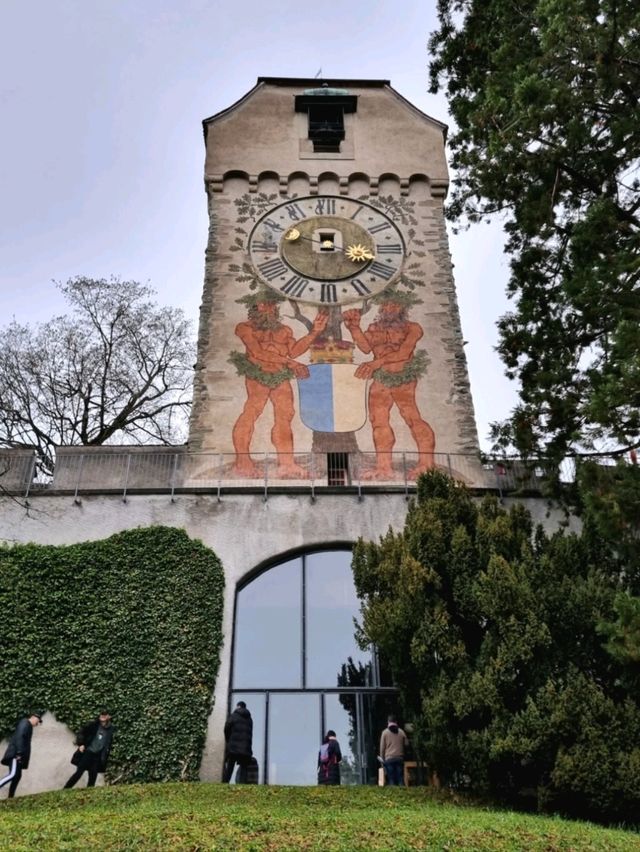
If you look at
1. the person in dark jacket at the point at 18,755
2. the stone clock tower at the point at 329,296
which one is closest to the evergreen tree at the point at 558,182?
the stone clock tower at the point at 329,296

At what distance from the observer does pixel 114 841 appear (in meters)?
7.03

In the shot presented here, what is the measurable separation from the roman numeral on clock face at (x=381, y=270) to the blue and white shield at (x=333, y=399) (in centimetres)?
284

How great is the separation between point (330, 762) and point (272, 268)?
1141 cm

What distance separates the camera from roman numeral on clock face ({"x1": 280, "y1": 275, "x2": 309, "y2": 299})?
18844 mm

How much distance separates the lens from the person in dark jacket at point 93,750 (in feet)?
38.4

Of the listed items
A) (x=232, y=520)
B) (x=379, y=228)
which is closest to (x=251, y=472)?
(x=232, y=520)

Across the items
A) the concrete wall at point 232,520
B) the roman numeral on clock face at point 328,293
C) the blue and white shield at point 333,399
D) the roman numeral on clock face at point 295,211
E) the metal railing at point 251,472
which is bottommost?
the concrete wall at point 232,520

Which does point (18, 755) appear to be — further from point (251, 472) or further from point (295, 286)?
point (295, 286)

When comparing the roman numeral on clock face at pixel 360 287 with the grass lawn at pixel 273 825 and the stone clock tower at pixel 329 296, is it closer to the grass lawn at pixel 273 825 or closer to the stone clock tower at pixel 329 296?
the stone clock tower at pixel 329 296

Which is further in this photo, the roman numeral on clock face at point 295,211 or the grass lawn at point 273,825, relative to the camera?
the roman numeral on clock face at point 295,211

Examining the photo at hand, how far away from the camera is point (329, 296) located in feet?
61.9

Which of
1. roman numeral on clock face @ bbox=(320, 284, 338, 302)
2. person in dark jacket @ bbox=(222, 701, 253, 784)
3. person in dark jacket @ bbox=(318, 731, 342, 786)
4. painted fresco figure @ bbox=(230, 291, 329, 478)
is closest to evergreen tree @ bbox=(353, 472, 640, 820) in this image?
person in dark jacket @ bbox=(318, 731, 342, 786)

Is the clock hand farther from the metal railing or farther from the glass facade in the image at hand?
the glass facade

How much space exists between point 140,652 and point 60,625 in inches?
56.1
